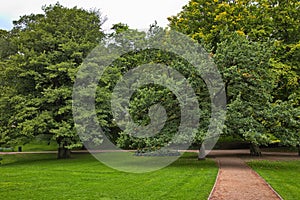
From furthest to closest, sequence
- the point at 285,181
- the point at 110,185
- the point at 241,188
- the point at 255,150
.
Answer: the point at 255,150, the point at 285,181, the point at 110,185, the point at 241,188

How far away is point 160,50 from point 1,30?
22.1m

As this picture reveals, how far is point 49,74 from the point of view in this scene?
21.7 metres

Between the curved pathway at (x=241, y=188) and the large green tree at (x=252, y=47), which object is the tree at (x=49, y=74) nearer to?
the large green tree at (x=252, y=47)

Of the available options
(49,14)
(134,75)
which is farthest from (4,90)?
(134,75)

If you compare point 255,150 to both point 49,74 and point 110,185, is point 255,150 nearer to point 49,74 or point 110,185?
point 110,185

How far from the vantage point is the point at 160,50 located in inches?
768

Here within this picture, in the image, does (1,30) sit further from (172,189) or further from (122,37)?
(172,189)

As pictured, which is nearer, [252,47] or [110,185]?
[110,185]

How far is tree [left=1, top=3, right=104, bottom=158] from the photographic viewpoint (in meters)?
20.6

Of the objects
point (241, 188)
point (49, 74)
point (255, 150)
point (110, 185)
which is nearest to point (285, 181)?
point (241, 188)

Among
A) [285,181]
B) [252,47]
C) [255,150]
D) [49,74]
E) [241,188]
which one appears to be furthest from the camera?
[255,150]

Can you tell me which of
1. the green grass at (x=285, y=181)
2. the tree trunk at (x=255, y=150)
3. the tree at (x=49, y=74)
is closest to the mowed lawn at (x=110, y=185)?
the green grass at (x=285, y=181)

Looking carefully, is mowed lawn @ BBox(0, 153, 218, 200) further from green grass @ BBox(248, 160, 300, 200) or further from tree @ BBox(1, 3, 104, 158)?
tree @ BBox(1, 3, 104, 158)

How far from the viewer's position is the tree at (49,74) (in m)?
20.6
